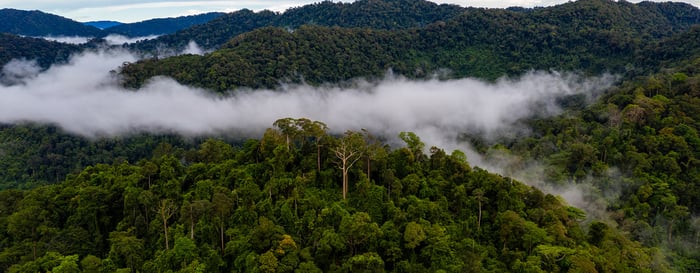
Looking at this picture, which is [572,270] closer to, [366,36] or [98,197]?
[98,197]

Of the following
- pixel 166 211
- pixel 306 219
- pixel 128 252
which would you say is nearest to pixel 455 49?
pixel 306 219

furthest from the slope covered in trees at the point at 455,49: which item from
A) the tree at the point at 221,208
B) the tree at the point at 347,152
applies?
the tree at the point at 221,208

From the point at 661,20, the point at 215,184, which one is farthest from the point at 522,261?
the point at 661,20

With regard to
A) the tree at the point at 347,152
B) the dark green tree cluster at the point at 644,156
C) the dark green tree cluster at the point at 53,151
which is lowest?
the dark green tree cluster at the point at 53,151

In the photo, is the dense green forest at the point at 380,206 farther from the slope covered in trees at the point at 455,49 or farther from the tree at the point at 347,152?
the slope covered in trees at the point at 455,49

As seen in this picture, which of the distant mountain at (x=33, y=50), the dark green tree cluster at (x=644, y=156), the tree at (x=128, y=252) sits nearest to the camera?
the tree at (x=128, y=252)

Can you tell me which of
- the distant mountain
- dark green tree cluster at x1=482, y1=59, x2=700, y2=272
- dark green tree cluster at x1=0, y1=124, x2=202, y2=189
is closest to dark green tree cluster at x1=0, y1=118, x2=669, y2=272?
dark green tree cluster at x1=482, y1=59, x2=700, y2=272
